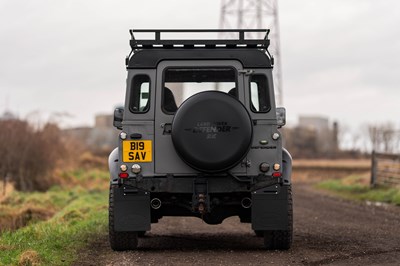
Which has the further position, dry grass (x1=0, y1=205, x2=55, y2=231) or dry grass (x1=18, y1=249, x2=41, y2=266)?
dry grass (x1=0, y1=205, x2=55, y2=231)

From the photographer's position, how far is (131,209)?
11539 millimetres

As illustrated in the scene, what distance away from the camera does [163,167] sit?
1155cm

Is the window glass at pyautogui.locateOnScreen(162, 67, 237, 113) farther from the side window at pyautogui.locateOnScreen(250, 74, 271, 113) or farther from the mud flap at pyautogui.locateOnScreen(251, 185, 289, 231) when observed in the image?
the mud flap at pyautogui.locateOnScreen(251, 185, 289, 231)

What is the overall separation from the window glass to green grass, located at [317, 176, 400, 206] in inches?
542

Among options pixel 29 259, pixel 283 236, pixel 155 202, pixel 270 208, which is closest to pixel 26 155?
pixel 155 202

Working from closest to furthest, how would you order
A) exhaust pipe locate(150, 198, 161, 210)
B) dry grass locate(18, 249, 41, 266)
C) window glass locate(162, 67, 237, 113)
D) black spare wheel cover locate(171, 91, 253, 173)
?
dry grass locate(18, 249, 41, 266)
black spare wheel cover locate(171, 91, 253, 173)
exhaust pipe locate(150, 198, 161, 210)
window glass locate(162, 67, 237, 113)

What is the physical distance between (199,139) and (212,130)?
0.76 feet

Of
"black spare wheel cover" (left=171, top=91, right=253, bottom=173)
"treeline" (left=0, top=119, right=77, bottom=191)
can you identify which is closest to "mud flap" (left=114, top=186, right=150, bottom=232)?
"black spare wheel cover" (left=171, top=91, right=253, bottom=173)

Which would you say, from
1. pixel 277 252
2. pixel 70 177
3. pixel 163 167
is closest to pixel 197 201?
pixel 163 167

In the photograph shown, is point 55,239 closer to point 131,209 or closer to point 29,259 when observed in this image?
point 131,209

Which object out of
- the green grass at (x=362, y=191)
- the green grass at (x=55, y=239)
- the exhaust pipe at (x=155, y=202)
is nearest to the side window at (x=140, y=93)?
the exhaust pipe at (x=155, y=202)

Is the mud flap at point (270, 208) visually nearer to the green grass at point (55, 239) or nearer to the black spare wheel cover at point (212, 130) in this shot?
the black spare wheel cover at point (212, 130)

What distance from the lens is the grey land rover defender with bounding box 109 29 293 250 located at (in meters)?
11.1

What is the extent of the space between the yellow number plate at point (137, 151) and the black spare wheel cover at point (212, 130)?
608 mm
